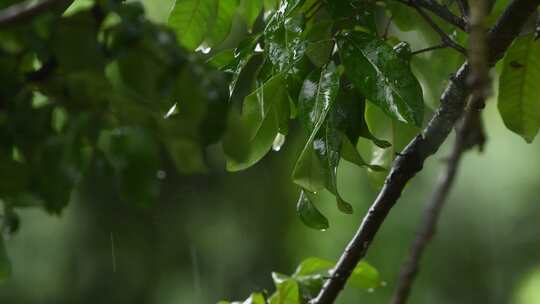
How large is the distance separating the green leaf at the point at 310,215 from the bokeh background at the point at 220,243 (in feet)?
6.49

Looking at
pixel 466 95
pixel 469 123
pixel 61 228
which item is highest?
pixel 469 123

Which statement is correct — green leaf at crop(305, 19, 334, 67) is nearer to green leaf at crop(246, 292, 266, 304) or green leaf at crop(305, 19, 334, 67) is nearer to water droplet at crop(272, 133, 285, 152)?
water droplet at crop(272, 133, 285, 152)

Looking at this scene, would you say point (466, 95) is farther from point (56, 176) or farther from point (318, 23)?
point (56, 176)

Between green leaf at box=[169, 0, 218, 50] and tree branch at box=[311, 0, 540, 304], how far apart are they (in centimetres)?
24

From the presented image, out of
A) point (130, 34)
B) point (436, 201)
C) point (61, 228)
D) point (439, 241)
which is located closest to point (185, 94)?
point (130, 34)

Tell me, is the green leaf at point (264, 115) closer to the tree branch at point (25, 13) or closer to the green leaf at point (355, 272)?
the green leaf at point (355, 272)

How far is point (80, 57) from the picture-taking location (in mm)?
517

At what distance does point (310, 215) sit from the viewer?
848mm

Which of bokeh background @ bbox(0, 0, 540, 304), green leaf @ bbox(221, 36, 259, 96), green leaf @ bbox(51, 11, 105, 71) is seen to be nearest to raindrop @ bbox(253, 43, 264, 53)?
green leaf @ bbox(221, 36, 259, 96)

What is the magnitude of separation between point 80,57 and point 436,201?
21 cm

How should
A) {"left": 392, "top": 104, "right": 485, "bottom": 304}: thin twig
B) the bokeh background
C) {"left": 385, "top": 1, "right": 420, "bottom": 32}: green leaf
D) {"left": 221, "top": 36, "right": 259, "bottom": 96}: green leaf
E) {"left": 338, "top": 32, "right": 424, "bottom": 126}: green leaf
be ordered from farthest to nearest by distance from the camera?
the bokeh background, {"left": 385, "top": 1, "right": 420, "bottom": 32}: green leaf, {"left": 221, "top": 36, "right": 259, "bottom": 96}: green leaf, {"left": 338, "top": 32, "right": 424, "bottom": 126}: green leaf, {"left": 392, "top": 104, "right": 485, "bottom": 304}: thin twig

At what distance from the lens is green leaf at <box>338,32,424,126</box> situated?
2.54 ft

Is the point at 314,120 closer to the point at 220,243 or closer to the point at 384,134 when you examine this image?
the point at 384,134

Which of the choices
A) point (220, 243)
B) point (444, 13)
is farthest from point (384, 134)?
point (220, 243)
